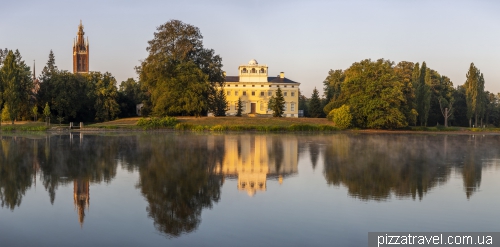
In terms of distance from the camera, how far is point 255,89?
3189 inches

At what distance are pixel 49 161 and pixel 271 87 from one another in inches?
2532

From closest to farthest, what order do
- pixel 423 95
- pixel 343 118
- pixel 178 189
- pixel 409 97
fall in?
pixel 178 189 < pixel 343 118 < pixel 409 97 < pixel 423 95

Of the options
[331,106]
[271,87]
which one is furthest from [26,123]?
[271,87]

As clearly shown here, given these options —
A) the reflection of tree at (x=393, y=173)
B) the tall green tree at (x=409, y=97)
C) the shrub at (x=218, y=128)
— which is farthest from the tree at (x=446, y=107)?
the reflection of tree at (x=393, y=173)

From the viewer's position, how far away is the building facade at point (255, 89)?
80.5m

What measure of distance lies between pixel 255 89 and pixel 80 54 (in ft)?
218

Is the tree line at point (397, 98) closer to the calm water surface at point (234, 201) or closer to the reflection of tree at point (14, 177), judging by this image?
the calm water surface at point (234, 201)

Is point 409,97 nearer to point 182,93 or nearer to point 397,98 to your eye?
point 397,98

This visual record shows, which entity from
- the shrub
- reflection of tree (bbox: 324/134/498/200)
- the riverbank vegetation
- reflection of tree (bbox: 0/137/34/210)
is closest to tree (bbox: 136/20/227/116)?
the riverbank vegetation

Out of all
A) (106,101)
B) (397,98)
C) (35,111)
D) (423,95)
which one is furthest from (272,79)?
(35,111)

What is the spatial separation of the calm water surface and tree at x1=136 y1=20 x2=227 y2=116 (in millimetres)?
35789

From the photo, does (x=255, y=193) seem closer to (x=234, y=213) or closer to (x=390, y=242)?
(x=234, y=213)

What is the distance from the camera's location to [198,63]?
5909cm

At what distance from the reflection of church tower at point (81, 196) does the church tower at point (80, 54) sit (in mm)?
121858
